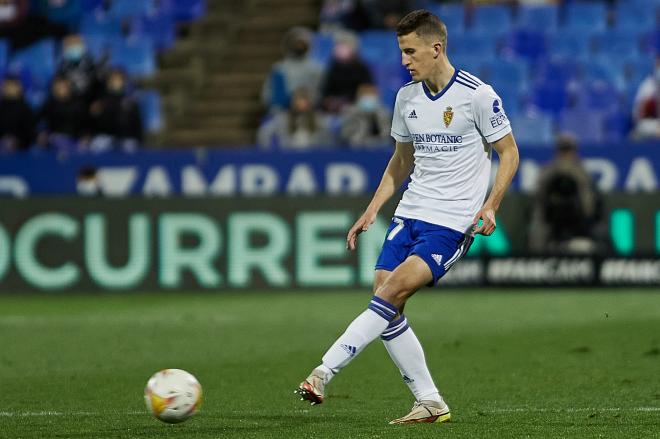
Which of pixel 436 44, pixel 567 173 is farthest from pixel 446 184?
pixel 567 173

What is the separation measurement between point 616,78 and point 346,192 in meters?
3.98

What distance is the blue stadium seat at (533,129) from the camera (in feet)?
55.7

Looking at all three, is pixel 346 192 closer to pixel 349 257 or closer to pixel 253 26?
pixel 349 257

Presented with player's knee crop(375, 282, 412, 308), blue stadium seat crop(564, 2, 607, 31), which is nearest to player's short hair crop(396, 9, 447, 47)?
player's knee crop(375, 282, 412, 308)

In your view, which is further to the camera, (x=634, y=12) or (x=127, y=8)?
(x=127, y=8)

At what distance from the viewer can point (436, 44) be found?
6.76 metres

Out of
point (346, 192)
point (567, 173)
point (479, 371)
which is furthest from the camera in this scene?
point (346, 192)

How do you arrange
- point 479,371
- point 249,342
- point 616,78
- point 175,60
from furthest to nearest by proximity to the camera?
point 175,60
point 616,78
point 249,342
point 479,371

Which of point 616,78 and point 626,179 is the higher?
point 616,78

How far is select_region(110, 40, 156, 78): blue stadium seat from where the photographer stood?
2062 cm

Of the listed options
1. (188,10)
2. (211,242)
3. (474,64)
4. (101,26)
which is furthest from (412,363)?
(101,26)

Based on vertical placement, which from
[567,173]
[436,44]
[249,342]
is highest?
[436,44]

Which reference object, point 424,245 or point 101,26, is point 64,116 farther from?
point 424,245

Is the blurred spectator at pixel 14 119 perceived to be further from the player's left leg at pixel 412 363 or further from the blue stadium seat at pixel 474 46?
the player's left leg at pixel 412 363
